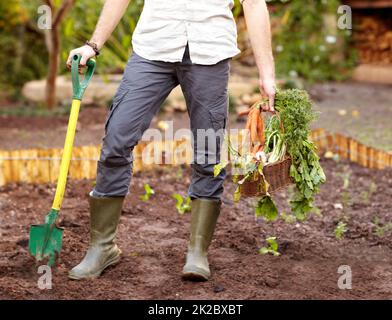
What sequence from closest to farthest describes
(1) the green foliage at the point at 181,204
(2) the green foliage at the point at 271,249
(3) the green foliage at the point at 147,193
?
(2) the green foliage at the point at 271,249 < (1) the green foliage at the point at 181,204 < (3) the green foliage at the point at 147,193

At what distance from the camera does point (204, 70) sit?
328 cm

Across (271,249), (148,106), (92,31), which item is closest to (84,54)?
(148,106)

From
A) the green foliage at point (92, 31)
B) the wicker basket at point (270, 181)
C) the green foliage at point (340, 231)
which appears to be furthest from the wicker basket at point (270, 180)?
the green foliage at point (92, 31)

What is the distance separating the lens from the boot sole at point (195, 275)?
3.31m

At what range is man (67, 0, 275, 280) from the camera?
325cm

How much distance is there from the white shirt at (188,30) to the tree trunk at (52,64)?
139 inches

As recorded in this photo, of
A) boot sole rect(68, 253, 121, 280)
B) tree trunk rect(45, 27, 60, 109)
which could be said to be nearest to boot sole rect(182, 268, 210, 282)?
boot sole rect(68, 253, 121, 280)

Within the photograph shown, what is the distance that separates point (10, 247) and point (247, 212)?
1.41 m

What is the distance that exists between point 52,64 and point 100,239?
3.85m

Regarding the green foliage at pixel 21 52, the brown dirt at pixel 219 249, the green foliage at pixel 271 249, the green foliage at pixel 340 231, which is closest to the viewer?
the brown dirt at pixel 219 249

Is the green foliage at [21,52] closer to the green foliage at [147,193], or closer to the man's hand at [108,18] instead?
the green foliage at [147,193]

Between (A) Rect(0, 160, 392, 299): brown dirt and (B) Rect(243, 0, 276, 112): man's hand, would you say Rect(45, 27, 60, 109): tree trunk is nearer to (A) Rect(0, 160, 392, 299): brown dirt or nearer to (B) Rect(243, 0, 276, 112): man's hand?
(A) Rect(0, 160, 392, 299): brown dirt

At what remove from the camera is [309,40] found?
9812 millimetres

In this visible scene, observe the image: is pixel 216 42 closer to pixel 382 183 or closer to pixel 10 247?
pixel 10 247
